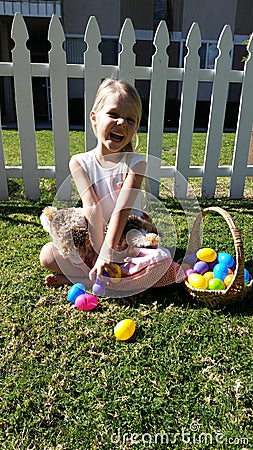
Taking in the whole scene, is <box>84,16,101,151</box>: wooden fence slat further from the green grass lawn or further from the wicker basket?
the wicker basket

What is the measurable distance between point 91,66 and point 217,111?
3.98 feet

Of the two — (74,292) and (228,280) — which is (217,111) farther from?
(74,292)

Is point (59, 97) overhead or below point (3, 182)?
overhead

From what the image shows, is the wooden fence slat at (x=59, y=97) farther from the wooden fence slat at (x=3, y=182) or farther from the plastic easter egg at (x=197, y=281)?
the plastic easter egg at (x=197, y=281)

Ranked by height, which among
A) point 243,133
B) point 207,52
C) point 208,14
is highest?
point 208,14

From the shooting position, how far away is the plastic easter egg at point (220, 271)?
87.0 inches

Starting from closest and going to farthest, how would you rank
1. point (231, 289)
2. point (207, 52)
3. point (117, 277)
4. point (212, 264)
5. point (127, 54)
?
point (231, 289) < point (117, 277) < point (212, 264) < point (127, 54) < point (207, 52)

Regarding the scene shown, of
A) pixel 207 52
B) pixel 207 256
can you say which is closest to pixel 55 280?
pixel 207 256

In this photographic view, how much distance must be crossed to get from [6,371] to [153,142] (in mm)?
2489

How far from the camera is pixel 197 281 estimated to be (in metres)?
2.14

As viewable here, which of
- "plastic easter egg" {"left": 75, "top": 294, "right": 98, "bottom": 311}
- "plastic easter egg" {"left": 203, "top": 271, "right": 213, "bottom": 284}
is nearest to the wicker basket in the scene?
"plastic easter egg" {"left": 203, "top": 271, "right": 213, "bottom": 284}

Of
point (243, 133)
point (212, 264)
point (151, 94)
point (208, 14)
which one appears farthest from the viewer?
point (208, 14)

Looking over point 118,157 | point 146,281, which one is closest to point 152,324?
point 146,281

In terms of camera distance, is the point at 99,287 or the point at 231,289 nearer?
the point at 231,289
